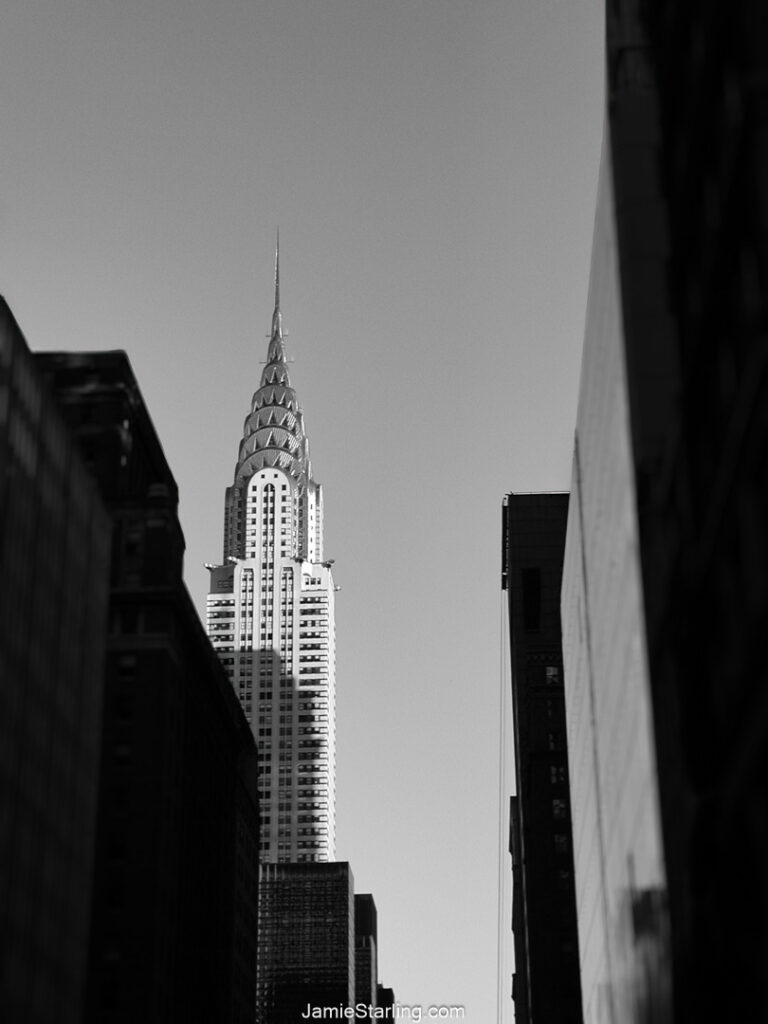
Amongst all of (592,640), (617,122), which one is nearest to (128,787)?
(592,640)

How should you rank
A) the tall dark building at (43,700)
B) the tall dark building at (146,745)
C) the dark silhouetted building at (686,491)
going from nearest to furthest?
1. the dark silhouetted building at (686,491)
2. the tall dark building at (43,700)
3. the tall dark building at (146,745)

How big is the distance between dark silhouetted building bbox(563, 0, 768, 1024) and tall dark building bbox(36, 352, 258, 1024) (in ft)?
124

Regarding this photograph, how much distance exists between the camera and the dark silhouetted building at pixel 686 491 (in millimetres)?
42688

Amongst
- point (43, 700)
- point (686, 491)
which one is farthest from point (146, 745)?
point (686, 491)

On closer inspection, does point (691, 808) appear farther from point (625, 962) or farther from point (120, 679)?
point (120, 679)

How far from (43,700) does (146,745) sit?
22138mm

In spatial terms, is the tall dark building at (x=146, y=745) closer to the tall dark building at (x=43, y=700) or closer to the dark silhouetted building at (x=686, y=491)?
the tall dark building at (x=43, y=700)

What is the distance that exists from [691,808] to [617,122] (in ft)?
88.0

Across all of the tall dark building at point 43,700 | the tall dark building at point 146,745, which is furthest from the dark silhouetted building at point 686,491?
the tall dark building at point 146,745

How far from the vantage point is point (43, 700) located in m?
89.0

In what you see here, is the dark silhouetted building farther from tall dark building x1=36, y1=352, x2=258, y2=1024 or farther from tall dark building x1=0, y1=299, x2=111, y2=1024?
tall dark building x1=36, y1=352, x2=258, y2=1024

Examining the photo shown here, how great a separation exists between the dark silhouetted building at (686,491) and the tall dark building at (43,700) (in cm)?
2966

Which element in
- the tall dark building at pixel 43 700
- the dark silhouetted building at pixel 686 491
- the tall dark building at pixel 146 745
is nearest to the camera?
the dark silhouetted building at pixel 686 491

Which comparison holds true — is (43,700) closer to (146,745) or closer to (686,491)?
(146,745)
